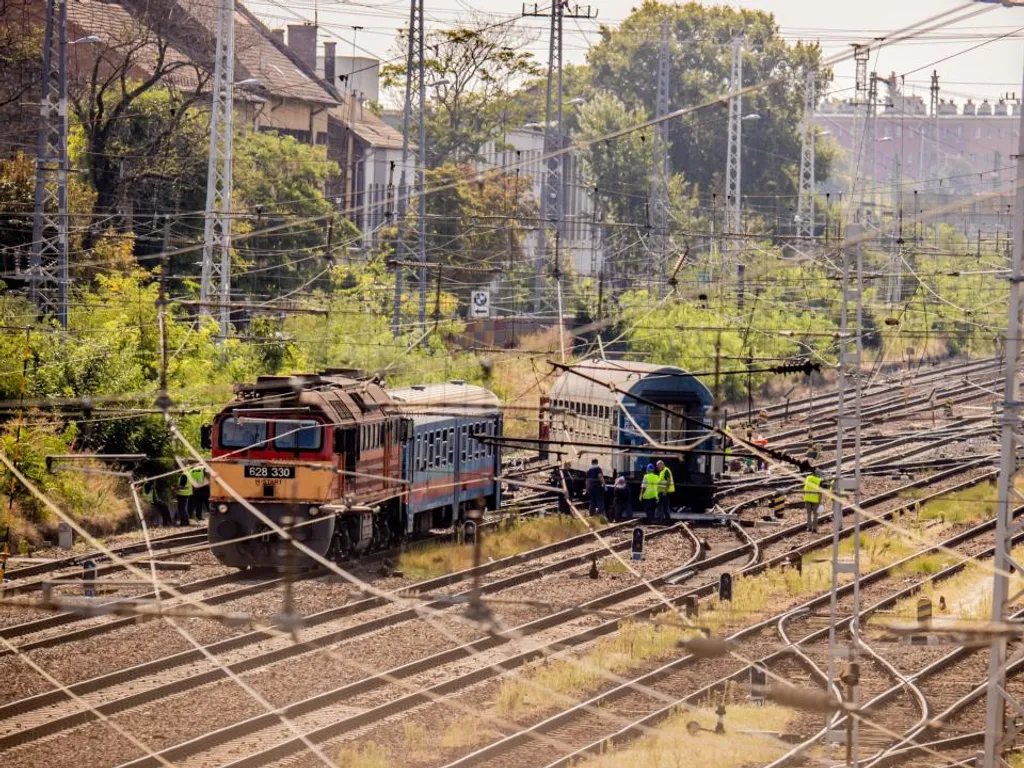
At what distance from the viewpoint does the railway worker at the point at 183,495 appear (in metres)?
25.4

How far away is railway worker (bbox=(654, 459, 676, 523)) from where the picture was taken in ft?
91.0

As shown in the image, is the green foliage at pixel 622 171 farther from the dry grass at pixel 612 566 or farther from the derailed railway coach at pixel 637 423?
the dry grass at pixel 612 566

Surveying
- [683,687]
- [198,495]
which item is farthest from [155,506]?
[683,687]

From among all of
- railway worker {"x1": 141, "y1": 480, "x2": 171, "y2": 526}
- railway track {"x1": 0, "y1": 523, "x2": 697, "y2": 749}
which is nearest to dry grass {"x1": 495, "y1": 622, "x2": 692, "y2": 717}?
railway track {"x1": 0, "y1": 523, "x2": 697, "y2": 749}

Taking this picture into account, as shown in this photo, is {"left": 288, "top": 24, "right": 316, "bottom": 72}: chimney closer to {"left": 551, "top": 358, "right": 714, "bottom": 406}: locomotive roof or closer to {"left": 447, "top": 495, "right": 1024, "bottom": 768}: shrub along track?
{"left": 551, "top": 358, "right": 714, "bottom": 406}: locomotive roof

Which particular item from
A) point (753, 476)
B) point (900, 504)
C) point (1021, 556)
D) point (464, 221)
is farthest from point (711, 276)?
point (1021, 556)

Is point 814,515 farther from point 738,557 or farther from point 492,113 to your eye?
point 492,113

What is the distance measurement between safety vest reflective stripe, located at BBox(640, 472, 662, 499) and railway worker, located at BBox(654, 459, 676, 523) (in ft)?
0.24

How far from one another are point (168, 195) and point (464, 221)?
10.8 metres

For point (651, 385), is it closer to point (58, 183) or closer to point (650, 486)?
point (650, 486)

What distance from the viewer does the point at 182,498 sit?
1014 inches

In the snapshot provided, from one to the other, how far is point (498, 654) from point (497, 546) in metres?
7.33

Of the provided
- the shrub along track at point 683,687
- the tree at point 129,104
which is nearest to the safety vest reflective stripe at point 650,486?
the shrub along track at point 683,687

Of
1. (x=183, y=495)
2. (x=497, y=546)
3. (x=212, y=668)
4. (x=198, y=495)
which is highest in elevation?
(x=183, y=495)
